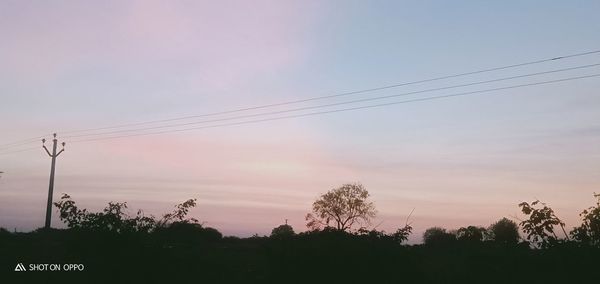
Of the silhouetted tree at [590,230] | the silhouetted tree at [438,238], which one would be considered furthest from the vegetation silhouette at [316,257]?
the silhouetted tree at [438,238]

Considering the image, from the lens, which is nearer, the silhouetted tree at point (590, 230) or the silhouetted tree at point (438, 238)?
the silhouetted tree at point (590, 230)

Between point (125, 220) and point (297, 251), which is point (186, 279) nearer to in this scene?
point (125, 220)

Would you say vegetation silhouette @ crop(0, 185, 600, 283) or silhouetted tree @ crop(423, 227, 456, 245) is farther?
silhouetted tree @ crop(423, 227, 456, 245)

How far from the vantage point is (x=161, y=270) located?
58.6ft

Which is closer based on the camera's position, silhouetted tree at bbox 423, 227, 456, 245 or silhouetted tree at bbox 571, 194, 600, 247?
silhouetted tree at bbox 571, 194, 600, 247

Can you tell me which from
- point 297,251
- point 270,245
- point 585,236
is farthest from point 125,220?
point 585,236

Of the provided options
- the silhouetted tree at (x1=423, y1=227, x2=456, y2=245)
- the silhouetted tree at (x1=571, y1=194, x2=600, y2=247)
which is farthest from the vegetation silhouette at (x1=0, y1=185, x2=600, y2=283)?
the silhouetted tree at (x1=423, y1=227, x2=456, y2=245)

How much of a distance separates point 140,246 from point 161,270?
1.09 meters

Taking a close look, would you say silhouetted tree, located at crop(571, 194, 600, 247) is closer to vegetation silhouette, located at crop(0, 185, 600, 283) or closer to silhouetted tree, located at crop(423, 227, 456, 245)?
vegetation silhouette, located at crop(0, 185, 600, 283)

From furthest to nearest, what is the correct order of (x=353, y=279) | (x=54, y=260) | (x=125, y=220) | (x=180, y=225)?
(x=54, y=260), (x=180, y=225), (x=125, y=220), (x=353, y=279)

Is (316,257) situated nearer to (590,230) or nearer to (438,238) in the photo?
(590,230)

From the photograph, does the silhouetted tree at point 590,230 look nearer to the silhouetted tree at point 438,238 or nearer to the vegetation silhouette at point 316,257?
the vegetation silhouette at point 316,257

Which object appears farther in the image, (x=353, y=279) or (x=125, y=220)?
(x=125, y=220)

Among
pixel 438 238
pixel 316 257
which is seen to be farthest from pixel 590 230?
pixel 438 238
